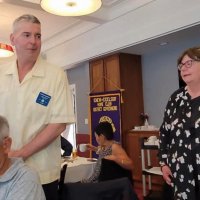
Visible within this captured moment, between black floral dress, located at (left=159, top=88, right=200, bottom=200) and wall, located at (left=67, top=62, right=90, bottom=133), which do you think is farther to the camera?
wall, located at (left=67, top=62, right=90, bottom=133)

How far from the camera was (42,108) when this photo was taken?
140cm

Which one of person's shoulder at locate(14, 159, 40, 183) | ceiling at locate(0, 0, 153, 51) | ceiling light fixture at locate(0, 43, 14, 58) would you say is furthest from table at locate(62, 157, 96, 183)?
ceiling light fixture at locate(0, 43, 14, 58)

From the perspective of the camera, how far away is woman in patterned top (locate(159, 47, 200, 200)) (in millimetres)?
1739

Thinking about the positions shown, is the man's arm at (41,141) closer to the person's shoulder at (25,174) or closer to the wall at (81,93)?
the person's shoulder at (25,174)

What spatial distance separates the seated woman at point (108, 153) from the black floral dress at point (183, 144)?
0.84 metres

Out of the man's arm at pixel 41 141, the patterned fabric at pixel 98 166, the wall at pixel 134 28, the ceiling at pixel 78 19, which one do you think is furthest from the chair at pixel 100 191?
the ceiling at pixel 78 19

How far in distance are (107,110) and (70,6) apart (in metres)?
2.41

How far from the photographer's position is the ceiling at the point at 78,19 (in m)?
4.17

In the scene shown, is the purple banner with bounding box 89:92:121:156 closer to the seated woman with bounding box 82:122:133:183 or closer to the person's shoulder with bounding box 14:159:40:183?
the seated woman with bounding box 82:122:133:183

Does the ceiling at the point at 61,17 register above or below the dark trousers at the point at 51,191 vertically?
above

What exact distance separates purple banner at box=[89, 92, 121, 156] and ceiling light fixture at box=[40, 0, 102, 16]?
2.08m

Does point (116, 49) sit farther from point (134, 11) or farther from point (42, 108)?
point (42, 108)

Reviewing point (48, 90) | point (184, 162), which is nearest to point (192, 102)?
point (184, 162)

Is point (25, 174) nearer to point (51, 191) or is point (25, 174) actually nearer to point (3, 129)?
point (3, 129)
